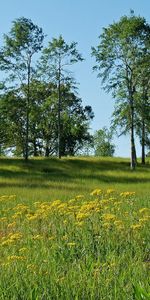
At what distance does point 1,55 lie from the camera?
46.6 m

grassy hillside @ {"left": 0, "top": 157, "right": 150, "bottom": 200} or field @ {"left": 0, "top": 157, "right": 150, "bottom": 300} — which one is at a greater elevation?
grassy hillside @ {"left": 0, "top": 157, "right": 150, "bottom": 200}

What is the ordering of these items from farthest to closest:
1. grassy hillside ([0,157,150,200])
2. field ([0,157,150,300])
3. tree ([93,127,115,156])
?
tree ([93,127,115,156]) → grassy hillside ([0,157,150,200]) → field ([0,157,150,300])

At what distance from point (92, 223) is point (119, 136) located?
3853 cm

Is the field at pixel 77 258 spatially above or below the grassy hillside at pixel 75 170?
below

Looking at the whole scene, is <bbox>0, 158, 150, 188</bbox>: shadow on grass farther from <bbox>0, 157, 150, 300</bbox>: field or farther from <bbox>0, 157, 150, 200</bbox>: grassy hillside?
<bbox>0, 157, 150, 300</bbox>: field

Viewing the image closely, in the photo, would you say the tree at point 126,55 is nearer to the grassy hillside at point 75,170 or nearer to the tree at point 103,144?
the grassy hillside at point 75,170

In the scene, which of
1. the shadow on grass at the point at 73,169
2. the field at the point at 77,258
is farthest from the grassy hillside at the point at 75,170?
the field at the point at 77,258

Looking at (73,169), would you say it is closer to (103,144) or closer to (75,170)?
(75,170)

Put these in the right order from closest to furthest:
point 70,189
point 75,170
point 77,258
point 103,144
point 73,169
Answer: point 77,258
point 70,189
point 75,170
point 73,169
point 103,144

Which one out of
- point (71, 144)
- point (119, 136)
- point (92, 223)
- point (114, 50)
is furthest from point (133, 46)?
point (92, 223)

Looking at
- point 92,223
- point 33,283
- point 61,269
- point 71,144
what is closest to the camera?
point 33,283

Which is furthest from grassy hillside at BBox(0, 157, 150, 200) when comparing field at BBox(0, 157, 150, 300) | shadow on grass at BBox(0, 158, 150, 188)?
field at BBox(0, 157, 150, 300)

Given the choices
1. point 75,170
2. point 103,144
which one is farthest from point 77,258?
point 103,144

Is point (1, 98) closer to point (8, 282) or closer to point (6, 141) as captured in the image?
point (6, 141)
